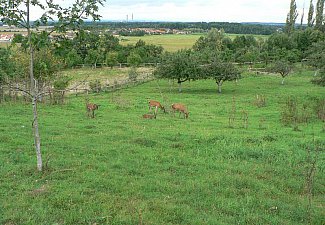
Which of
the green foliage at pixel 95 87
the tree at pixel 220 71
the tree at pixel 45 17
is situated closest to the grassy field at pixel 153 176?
the tree at pixel 45 17

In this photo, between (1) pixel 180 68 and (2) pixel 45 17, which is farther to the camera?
(1) pixel 180 68

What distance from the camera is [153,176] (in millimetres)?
9477

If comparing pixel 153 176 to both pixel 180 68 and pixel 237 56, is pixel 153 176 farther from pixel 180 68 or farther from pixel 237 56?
pixel 237 56

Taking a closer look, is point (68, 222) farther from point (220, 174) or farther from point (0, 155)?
point (0, 155)

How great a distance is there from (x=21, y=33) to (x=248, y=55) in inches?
2587

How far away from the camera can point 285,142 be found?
15.0m

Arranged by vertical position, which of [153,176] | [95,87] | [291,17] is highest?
[291,17]

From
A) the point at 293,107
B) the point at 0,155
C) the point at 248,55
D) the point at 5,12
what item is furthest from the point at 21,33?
the point at 248,55

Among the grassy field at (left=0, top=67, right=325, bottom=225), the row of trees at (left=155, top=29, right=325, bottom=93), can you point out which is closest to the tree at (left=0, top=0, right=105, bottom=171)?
the grassy field at (left=0, top=67, right=325, bottom=225)

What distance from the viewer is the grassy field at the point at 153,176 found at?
279 inches

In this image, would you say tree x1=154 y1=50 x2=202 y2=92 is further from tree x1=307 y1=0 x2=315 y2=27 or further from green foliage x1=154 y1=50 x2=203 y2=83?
tree x1=307 y1=0 x2=315 y2=27

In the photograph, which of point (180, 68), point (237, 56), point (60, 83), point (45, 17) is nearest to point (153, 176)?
point (45, 17)

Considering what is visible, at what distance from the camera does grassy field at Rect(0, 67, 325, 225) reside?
7090 millimetres

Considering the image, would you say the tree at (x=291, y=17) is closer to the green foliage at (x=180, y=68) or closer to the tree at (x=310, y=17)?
the tree at (x=310, y=17)
